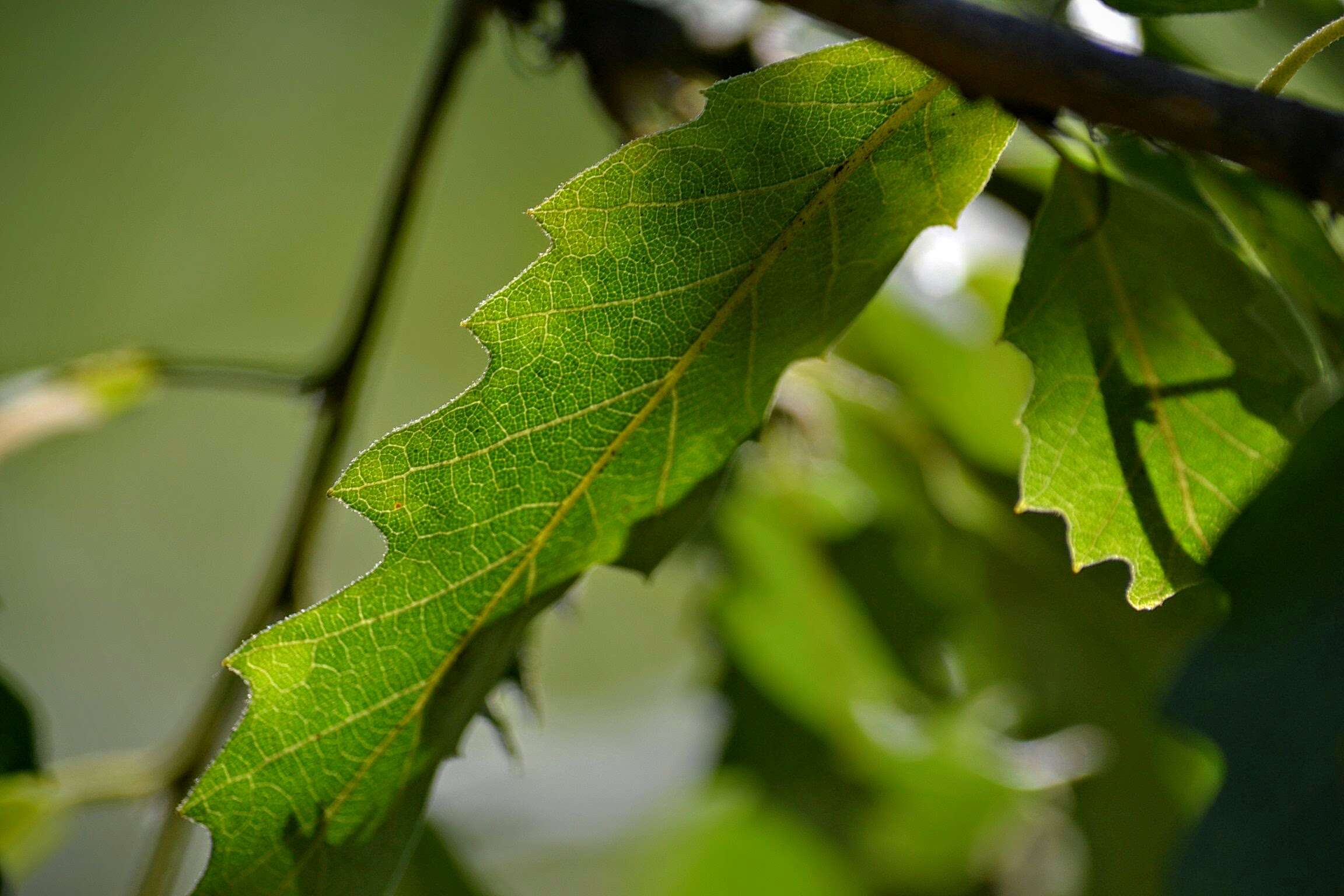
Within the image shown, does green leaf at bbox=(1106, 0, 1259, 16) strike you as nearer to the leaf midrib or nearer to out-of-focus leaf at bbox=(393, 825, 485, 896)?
the leaf midrib

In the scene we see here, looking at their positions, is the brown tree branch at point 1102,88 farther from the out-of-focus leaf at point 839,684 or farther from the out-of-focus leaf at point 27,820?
the out-of-focus leaf at point 839,684

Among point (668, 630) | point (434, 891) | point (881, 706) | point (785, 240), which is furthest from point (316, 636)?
point (668, 630)

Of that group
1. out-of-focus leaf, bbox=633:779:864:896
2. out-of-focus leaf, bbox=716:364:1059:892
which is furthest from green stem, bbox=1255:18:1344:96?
out-of-focus leaf, bbox=633:779:864:896

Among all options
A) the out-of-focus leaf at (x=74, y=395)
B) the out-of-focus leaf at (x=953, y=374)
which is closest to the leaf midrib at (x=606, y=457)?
the out-of-focus leaf at (x=74, y=395)

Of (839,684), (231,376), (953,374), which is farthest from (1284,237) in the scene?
(839,684)

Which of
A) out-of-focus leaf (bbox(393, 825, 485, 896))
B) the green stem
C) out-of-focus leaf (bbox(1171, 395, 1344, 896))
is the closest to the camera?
out-of-focus leaf (bbox(1171, 395, 1344, 896))

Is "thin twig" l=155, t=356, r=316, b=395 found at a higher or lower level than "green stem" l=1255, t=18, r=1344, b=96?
lower
